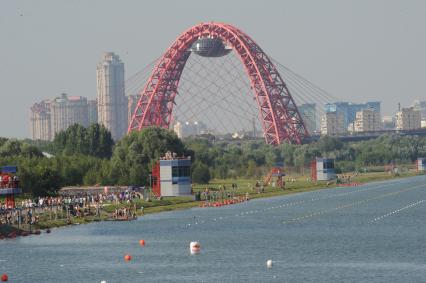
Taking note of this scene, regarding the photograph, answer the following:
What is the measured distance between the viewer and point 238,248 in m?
84.6

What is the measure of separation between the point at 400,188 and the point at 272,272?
96462 mm

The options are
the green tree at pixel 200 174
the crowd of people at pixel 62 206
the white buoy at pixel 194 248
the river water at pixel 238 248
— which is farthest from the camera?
the green tree at pixel 200 174

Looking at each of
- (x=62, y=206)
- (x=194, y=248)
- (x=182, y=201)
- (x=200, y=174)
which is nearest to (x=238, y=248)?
(x=194, y=248)

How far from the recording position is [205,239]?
91.9 m

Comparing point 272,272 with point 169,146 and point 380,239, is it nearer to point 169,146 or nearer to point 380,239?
point 380,239

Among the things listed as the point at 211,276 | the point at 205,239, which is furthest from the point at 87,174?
the point at 211,276

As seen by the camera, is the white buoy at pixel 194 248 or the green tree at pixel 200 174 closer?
the white buoy at pixel 194 248

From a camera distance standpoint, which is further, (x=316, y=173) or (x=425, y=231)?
(x=316, y=173)

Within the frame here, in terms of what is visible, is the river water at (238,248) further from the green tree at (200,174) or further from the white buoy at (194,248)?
the green tree at (200,174)

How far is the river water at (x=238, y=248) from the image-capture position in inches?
2815

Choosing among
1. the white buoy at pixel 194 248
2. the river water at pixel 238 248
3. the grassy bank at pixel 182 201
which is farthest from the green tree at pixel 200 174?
the white buoy at pixel 194 248

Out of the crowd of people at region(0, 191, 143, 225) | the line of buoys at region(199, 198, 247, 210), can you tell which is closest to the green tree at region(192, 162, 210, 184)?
the line of buoys at region(199, 198, 247, 210)

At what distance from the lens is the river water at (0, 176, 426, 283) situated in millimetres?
71500

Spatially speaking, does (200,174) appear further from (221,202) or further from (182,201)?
(221,202)
